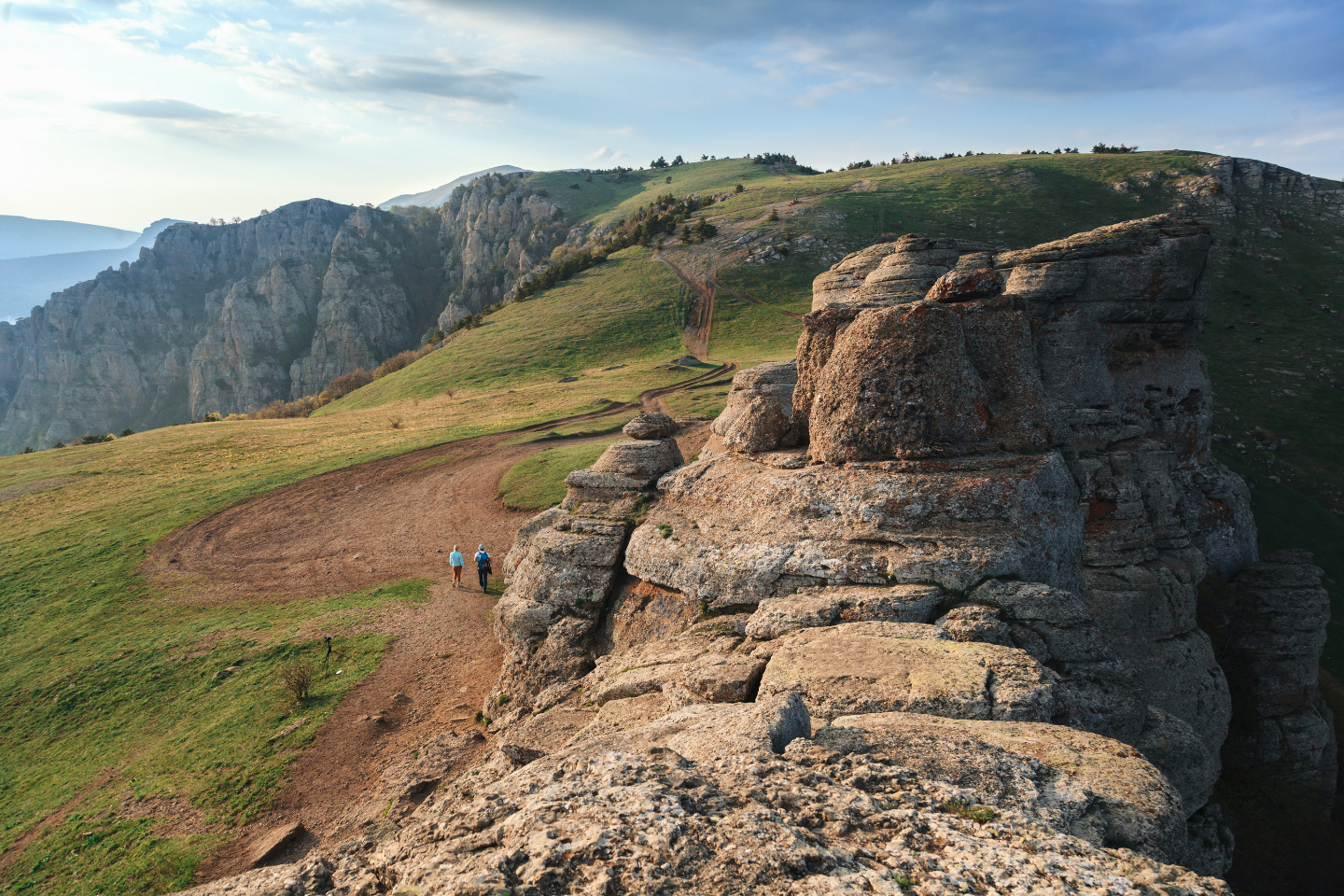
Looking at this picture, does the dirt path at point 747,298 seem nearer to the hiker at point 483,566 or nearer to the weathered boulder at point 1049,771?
the hiker at point 483,566

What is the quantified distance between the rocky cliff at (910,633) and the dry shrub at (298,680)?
18.9 ft

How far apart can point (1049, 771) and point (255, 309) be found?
15537cm

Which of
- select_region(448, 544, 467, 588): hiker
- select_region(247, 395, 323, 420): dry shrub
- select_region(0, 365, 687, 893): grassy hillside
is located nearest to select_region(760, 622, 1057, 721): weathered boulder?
select_region(0, 365, 687, 893): grassy hillside

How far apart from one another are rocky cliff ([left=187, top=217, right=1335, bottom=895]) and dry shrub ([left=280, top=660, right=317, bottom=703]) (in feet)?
18.9

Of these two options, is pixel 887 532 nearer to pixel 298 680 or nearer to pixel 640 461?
pixel 640 461

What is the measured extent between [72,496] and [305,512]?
13709 millimetres

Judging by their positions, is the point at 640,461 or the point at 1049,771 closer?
the point at 1049,771

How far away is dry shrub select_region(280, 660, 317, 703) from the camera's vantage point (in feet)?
56.6

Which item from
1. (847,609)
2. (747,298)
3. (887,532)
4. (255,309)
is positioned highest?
(255,309)

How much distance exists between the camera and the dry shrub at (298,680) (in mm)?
17266

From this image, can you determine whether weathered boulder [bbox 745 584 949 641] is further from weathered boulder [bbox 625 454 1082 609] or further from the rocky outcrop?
the rocky outcrop

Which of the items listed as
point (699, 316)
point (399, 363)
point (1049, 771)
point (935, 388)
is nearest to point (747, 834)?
point (1049, 771)

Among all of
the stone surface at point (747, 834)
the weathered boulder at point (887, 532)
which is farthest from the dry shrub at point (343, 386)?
the stone surface at point (747, 834)

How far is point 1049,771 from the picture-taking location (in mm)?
6137
